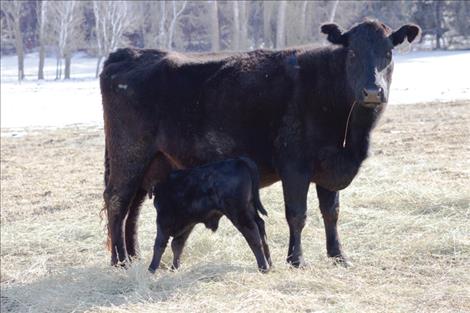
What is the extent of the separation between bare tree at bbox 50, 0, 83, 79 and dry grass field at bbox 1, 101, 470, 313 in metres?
42.7

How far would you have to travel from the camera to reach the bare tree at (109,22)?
5559 cm

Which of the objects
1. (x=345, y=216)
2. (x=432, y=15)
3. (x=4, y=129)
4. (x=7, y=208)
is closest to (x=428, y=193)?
(x=345, y=216)

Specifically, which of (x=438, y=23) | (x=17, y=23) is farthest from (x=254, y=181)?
(x=17, y=23)

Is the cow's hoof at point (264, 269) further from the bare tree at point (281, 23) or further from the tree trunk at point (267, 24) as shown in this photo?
the tree trunk at point (267, 24)

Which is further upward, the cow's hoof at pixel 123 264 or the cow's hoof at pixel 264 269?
the cow's hoof at pixel 264 269

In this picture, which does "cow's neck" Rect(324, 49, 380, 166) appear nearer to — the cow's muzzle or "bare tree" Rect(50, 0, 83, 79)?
the cow's muzzle

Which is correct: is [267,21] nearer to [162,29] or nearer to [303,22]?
[303,22]

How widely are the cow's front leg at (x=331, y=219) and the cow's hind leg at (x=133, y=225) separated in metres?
2.14

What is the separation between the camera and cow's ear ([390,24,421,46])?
785 centimetres

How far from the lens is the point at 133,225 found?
9320mm

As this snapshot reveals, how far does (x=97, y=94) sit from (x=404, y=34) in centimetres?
2892

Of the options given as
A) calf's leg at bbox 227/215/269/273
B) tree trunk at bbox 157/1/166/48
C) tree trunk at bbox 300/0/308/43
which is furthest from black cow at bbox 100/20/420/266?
tree trunk at bbox 157/1/166/48

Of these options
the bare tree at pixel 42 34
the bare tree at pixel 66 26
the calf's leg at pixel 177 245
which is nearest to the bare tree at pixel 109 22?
the bare tree at pixel 66 26

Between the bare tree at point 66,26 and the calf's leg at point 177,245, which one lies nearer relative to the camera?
the calf's leg at point 177,245
